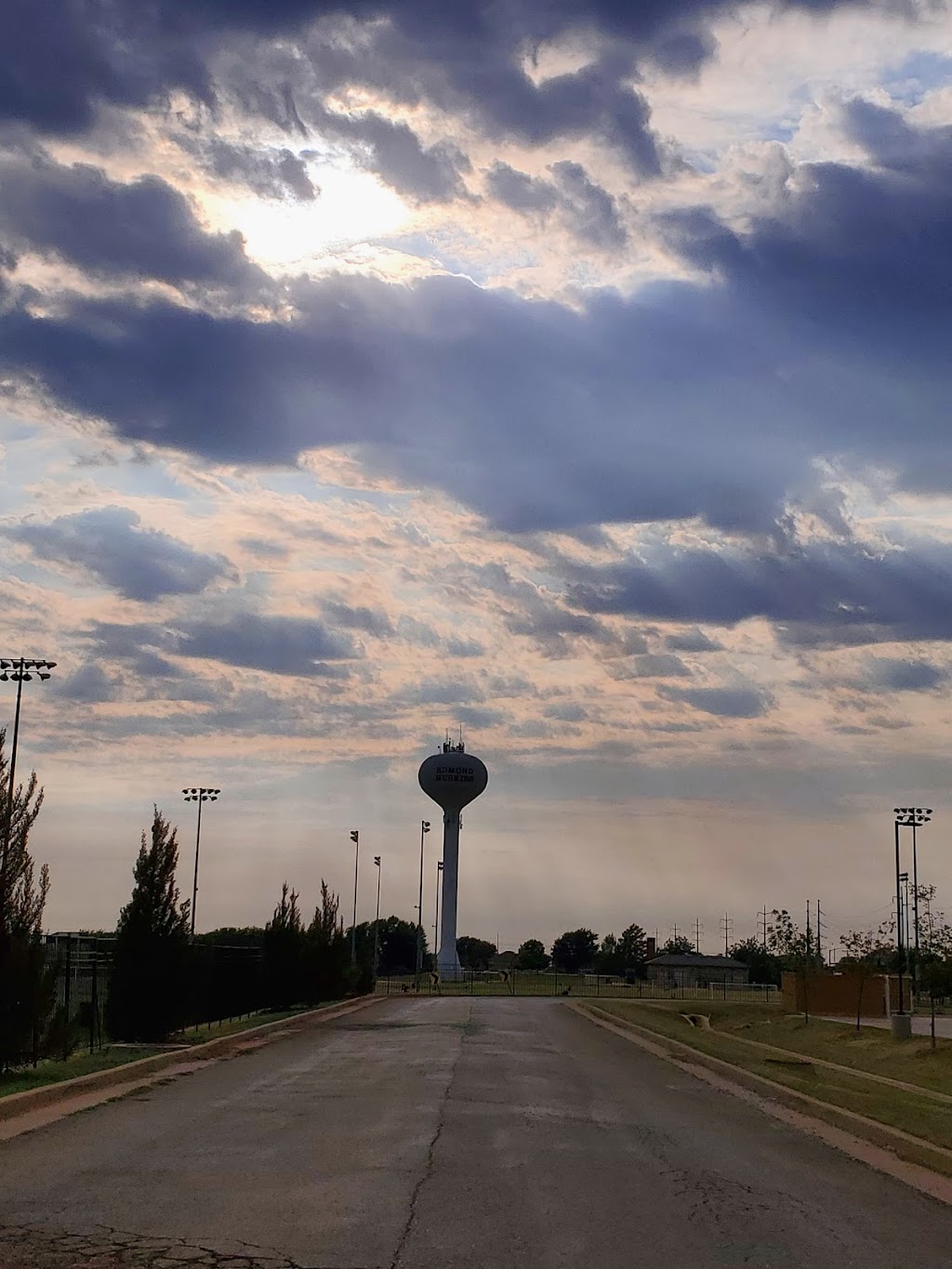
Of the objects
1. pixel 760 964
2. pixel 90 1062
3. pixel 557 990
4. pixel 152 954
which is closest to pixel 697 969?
pixel 760 964

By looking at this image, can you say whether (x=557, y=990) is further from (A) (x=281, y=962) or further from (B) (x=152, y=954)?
(B) (x=152, y=954)

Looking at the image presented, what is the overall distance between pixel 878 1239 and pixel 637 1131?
6.24 meters

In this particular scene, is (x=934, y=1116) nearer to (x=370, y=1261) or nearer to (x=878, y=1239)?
(x=878, y=1239)

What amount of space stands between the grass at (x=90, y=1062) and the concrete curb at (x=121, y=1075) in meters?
0.22

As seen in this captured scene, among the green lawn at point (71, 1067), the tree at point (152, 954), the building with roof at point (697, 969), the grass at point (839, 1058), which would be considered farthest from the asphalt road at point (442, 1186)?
the building with roof at point (697, 969)

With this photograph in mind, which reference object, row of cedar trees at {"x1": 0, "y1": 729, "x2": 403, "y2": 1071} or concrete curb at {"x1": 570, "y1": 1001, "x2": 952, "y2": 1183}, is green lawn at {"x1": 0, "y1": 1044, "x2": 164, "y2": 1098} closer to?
row of cedar trees at {"x1": 0, "y1": 729, "x2": 403, "y2": 1071}

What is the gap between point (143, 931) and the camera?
93.0ft

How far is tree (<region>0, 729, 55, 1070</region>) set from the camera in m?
20.7

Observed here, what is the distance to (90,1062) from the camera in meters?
23.2

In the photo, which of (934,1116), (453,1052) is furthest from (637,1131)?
(453,1052)

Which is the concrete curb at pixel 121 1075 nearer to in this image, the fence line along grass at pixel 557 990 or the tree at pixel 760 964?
the fence line along grass at pixel 557 990

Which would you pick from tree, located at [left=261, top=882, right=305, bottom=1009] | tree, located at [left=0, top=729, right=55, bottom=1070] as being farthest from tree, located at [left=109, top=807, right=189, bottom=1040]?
tree, located at [left=261, top=882, right=305, bottom=1009]

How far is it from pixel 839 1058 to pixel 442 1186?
3305 cm

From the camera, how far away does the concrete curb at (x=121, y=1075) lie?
55.2ft
